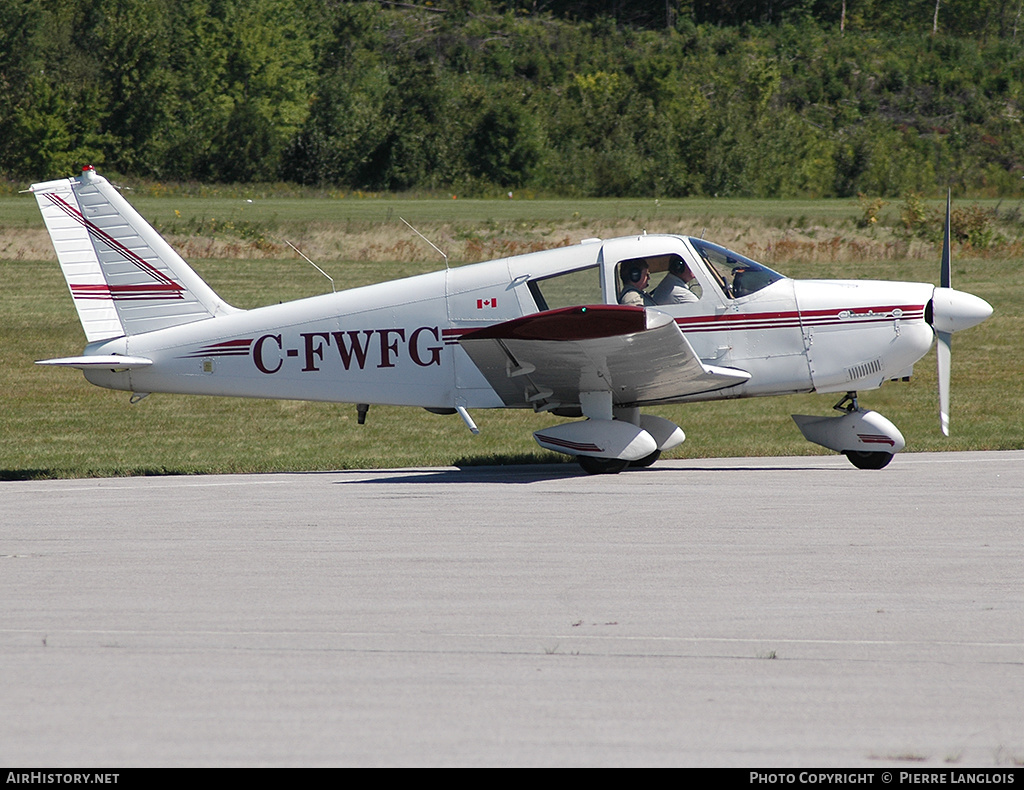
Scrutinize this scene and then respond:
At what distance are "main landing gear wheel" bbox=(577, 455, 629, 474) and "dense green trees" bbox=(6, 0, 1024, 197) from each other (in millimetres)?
53010

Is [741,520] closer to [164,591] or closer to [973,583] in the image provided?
[973,583]

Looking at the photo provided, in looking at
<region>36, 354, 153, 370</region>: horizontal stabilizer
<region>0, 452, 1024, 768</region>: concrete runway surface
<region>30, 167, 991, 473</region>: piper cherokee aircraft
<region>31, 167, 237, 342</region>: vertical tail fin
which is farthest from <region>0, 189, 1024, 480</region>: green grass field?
<region>0, 452, 1024, 768</region>: concrete runway surface

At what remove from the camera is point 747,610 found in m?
6.11

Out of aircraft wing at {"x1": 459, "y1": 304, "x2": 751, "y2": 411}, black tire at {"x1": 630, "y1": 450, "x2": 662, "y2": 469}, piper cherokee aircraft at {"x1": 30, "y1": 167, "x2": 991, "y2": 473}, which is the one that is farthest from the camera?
black tire at {"x1": 630, "y1": 450, "x2": 662, "y2": 469}

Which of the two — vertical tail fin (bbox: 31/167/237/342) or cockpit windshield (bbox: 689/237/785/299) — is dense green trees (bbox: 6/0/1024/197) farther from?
cockpit windshield (bbox: 689/237/785/299)

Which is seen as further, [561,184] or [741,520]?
[561,184]

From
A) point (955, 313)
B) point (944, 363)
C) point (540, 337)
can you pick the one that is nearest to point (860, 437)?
point (944, 363)

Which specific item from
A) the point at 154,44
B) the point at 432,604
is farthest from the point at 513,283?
the point at 154,44

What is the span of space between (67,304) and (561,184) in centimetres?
4120

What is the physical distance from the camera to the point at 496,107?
212 feet

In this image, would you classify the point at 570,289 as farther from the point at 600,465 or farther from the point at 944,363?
A: the point at 944,363

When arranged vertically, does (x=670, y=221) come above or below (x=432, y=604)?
below

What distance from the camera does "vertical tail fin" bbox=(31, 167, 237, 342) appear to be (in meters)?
11.3

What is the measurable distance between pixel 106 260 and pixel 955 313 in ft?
26.0
